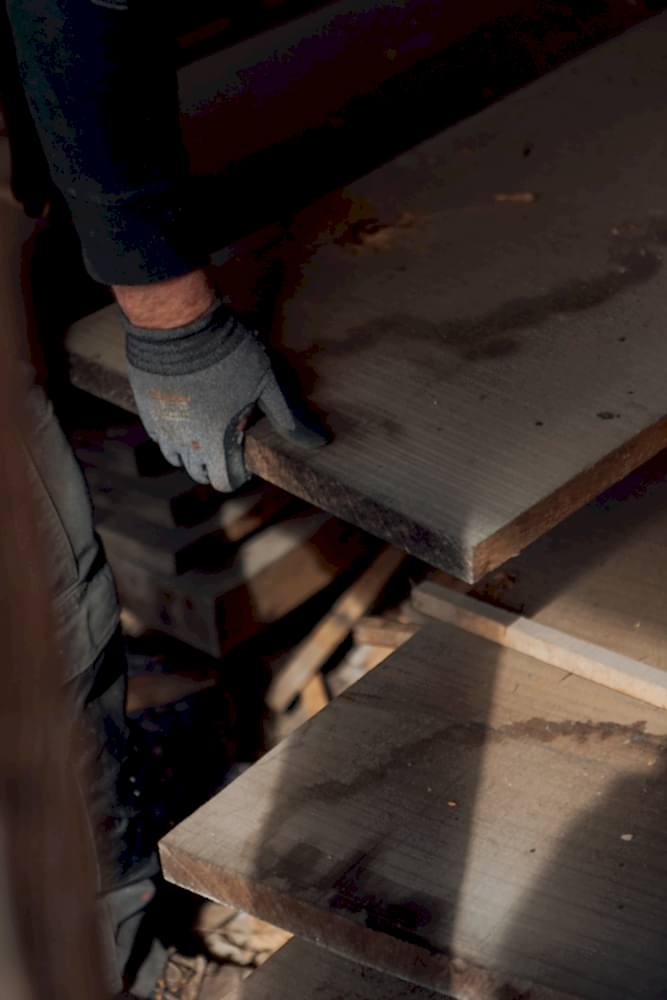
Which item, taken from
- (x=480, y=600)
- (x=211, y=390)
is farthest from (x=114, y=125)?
(x=480, y=600)

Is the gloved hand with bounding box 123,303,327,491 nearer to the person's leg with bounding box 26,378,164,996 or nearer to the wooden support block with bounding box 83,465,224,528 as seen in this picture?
the person's leg with bounding box 26,378,164,996

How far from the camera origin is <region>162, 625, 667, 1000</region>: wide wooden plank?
146 cm

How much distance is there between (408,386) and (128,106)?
47cm

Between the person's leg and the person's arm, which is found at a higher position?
the person's arm

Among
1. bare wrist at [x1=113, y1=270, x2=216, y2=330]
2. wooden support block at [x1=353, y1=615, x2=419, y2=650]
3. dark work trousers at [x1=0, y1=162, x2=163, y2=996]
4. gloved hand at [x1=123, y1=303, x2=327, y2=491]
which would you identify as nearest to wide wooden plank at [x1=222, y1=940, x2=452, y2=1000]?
dark work trousers at [x1=0, y1=162, x2=163, y2=996]

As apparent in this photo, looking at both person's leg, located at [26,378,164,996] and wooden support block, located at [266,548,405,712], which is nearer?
person's leg, located at [26,378,164,996]

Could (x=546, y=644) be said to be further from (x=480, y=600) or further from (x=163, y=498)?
(x=163, y=498)

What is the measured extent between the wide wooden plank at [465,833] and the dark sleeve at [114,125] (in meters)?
0.64

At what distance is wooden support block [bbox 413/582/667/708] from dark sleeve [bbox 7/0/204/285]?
60 centimetres

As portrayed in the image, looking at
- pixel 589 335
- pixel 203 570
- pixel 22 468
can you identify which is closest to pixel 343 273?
pixel 589 335

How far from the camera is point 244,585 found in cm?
255

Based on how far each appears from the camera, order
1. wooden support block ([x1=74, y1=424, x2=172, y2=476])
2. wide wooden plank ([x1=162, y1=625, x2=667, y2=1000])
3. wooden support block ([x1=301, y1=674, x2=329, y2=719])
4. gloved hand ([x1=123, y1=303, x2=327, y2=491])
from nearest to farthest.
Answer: wide wooden plank ([x1=162, y1=625, x2=667, y2=1000])
gloved hand ([x1=123, y1=303, x2=327, y2=491])
wooden support block ([x1=74, y1=424, x2=172, y2=476])
wooden support block ([x1=301, y1=674, x2=329, y2=719])

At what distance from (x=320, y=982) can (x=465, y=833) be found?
0.44 m

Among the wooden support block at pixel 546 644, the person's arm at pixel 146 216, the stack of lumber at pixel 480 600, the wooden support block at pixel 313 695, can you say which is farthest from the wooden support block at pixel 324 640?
the person's arm at pixel 146 216
